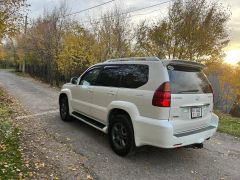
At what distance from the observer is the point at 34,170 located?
13.5 ft

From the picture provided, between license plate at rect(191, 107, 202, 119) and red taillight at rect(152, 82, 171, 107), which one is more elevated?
red taillight at rect(152, 82, 171, 107)

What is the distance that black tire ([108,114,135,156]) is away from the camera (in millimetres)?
4645

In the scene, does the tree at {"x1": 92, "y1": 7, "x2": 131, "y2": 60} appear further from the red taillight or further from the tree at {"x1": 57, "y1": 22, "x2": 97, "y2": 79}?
the red taillight

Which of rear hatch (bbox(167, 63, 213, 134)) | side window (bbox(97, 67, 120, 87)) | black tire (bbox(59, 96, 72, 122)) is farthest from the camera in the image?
black tire (bbox(59, 96, 72, 122))

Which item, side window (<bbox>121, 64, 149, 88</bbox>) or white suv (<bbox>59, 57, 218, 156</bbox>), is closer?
white suv (<bbox>59, 57, 218, 156</bbox>)

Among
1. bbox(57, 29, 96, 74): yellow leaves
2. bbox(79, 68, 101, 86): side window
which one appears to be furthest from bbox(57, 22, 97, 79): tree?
bbox(79, 68, 101, 86): side window

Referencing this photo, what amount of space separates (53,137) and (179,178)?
3.15 metres

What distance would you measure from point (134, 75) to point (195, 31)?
9.82 m

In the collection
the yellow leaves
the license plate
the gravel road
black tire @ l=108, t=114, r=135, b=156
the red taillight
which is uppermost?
the yellow leaves

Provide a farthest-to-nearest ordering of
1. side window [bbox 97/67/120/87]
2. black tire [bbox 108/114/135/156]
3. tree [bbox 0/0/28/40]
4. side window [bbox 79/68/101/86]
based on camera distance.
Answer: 1. tree [bbox 0/0/28/40]
2. side window [bbox 79/68/101/86]
3. side window [bbox 97/67/120/87]
4. black tire [bbox 108/114/135/156]

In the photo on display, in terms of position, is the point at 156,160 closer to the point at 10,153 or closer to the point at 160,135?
the point at 160,135

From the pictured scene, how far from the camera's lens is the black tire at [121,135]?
4.64 metres

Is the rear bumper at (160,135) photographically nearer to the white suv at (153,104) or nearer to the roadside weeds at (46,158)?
the white suv at (153,104)

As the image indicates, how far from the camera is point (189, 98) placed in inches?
173
